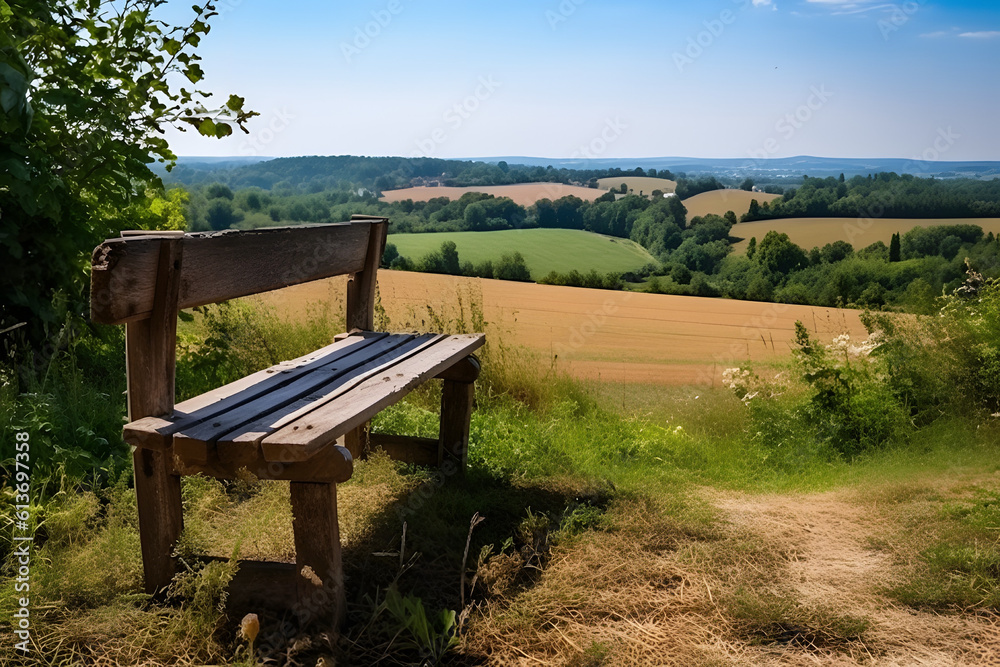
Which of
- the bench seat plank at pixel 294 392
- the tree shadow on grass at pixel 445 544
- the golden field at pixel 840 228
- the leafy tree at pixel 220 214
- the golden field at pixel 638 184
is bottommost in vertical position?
the tree shadow on grass at pixel 445 544

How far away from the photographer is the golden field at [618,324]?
21.5 feet

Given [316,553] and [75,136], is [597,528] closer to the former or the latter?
[316,553]

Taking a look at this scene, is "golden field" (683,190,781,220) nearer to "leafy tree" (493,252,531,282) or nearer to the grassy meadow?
"leafy tree" (493,252,531,282)

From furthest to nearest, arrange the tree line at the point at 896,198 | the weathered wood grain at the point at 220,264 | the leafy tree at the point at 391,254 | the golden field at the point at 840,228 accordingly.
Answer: the leafy tree at the point at 391,254 < the tree line at the point at 896,198 < the golden field at the point at 840,228 < the weathered wood grain at the point at 220,264

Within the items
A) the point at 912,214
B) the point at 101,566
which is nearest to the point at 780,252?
the point at 912,214

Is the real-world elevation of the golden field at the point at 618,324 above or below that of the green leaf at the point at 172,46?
below

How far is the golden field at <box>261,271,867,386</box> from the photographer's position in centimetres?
655

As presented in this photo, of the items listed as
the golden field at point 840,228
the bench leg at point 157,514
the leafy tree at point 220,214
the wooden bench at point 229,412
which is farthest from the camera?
the leafy tree at point 220,214

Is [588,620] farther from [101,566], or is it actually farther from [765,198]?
[765,198]

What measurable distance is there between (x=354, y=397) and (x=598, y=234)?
32.2 feet

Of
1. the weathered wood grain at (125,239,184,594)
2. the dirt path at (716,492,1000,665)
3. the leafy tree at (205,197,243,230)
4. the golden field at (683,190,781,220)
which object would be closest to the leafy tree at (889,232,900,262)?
the golden field at (683,190,781,220)

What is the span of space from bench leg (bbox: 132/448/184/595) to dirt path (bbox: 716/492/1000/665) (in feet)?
7.13

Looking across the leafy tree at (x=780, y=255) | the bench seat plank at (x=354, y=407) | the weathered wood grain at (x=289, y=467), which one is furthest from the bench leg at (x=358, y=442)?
the leafy tree at (x=780, y=255)

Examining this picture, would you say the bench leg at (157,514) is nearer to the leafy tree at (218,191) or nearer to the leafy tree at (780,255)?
the leafy tree at (218,191)
